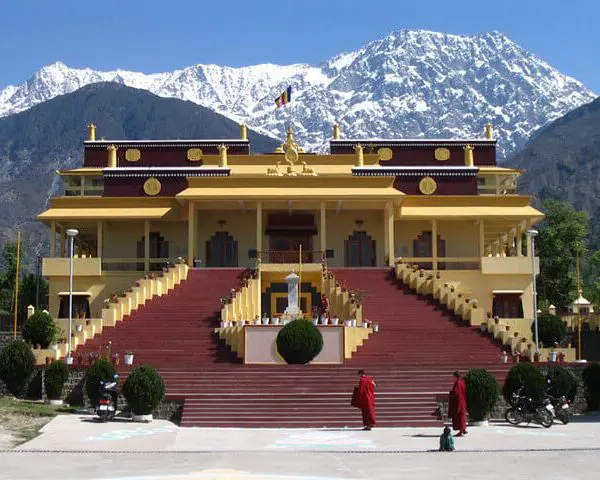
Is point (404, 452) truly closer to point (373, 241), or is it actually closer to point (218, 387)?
point (218, 387)

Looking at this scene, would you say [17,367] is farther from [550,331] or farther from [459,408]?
[550,331]

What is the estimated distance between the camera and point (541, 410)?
1023 inches

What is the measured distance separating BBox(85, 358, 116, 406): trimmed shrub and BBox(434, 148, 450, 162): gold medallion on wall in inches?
1289

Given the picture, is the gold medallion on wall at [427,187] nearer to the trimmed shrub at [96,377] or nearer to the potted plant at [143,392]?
the trimmed shrub at [96,377]

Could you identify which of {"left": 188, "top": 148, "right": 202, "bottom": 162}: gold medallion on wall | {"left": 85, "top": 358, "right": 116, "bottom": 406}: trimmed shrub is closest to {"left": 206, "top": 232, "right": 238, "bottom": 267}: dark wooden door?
{"left": 188, "top": 148, "right": 202, "bottom": 162}: gold medallion on wall

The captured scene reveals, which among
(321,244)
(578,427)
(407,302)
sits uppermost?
(321,244)

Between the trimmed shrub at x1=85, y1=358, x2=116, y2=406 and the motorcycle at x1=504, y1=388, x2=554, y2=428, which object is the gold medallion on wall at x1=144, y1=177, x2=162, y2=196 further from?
the motorcycle at x1=504, y1=388, x2=554, y2=428

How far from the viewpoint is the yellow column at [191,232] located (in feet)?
146

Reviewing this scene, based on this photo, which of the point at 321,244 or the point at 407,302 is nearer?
the point at 407,302

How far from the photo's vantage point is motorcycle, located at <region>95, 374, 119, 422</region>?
87.3ft

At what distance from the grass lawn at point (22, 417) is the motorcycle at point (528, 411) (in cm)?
1222

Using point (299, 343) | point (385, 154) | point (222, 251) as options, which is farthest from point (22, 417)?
point (385, 154)

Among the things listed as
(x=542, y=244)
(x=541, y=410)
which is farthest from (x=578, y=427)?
(x=542, y=244)

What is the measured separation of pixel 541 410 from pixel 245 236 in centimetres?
2495
